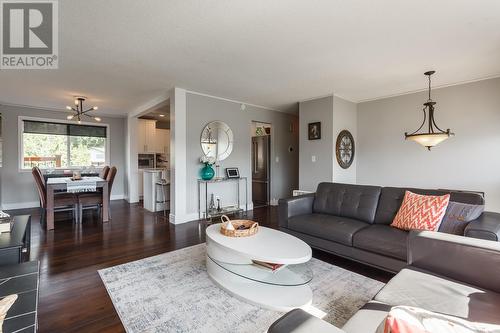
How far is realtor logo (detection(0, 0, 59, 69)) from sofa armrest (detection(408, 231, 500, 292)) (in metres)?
3.38

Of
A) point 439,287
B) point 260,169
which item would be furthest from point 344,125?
point 439,287

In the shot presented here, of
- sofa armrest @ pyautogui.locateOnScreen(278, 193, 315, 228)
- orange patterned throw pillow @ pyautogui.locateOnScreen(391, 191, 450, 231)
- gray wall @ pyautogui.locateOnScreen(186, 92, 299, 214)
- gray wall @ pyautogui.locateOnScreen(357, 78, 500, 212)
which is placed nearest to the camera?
orange patterned throw pillow @ pyautogui.locateOnScreen(391, 191, 450, 231)

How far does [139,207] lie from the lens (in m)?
5.79

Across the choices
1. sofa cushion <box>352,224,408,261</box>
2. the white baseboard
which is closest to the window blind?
the white baseboard

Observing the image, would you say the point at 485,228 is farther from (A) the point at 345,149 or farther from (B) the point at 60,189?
(B) the point at 60,189

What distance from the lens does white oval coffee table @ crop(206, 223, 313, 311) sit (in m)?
1.84

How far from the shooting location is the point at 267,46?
2641mm

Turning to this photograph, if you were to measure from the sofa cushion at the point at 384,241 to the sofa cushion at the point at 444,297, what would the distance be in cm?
65

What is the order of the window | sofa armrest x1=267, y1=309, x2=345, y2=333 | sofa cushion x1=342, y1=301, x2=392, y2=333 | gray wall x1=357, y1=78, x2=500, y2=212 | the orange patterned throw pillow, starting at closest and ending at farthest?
sofa armrest x1=267, y1=309, x2=345, y2=333 < sofa cushion x1=342, y1=301, x2=392, y2=333 < the orange patterned throw pillow < gray wall x1=357, y1=78, x2=500, y2=212 < the window

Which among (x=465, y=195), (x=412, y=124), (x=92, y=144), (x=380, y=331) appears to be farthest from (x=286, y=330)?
(x=92, y=144)

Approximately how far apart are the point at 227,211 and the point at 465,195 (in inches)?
144

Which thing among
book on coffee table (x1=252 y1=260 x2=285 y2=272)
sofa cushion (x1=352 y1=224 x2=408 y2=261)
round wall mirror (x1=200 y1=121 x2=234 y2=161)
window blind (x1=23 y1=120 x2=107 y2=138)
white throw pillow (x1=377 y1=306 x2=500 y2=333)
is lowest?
book on coffee table (x1=252 y1=260 x2=285 y2=272)

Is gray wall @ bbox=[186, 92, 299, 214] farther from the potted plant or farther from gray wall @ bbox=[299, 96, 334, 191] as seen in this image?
gray wall @ bbox=[299, 96, 334, 191]

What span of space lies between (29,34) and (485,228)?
446 cm
